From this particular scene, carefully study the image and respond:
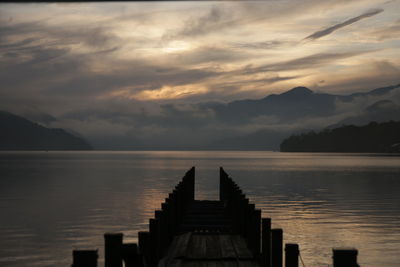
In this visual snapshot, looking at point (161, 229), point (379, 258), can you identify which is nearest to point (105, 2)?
point (161, 229)

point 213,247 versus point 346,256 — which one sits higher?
point 346,256

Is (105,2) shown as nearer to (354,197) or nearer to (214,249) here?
(214,249)

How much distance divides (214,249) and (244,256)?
121 cm

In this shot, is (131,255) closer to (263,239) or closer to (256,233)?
(263,239)

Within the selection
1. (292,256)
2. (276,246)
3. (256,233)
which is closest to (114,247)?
(292,256)

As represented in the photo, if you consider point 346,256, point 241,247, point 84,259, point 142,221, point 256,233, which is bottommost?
point 142,221

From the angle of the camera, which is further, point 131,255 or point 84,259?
point 131,255

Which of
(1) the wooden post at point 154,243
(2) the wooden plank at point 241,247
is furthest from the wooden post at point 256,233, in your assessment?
(1) the wooden post at point 154,243

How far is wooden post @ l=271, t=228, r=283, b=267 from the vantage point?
500 inches

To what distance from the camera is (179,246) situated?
607 inches

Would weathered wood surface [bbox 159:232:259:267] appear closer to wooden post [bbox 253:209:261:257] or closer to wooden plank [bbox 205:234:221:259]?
wooden plank [bbox 205:234:221:259]

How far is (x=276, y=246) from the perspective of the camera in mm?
12844

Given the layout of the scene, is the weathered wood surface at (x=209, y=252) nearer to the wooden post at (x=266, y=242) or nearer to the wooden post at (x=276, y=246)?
the wooden post at (x=266, y=242)

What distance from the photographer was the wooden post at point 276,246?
12.7 m
